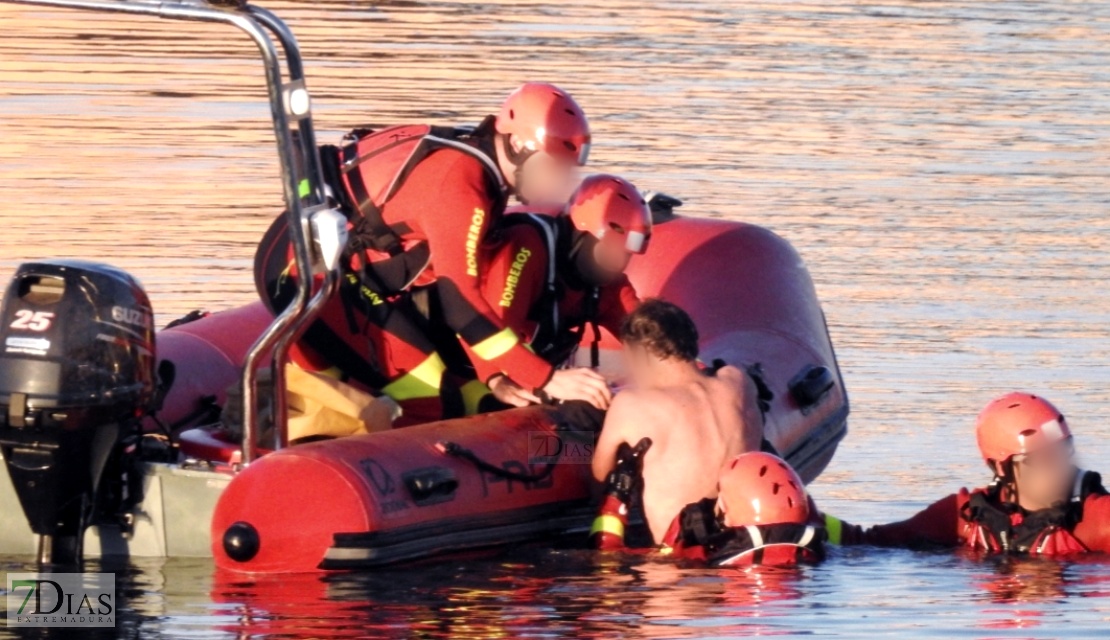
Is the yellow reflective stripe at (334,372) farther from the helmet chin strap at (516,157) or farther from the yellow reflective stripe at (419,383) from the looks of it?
the helmet chin strap at (516,157)

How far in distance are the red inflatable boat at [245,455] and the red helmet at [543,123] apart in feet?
2.49

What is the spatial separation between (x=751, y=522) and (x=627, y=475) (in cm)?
42

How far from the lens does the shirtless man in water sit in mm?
6438

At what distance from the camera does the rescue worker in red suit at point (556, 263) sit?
6832 millimetres

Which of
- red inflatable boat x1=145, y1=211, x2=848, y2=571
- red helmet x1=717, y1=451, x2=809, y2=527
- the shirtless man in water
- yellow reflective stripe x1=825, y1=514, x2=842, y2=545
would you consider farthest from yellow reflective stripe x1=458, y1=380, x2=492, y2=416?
yellow reflective stripe x1=825, y1=514, x2=842, y2=545

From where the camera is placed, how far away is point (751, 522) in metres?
6.27

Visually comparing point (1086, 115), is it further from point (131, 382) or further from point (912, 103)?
point (131, 382)

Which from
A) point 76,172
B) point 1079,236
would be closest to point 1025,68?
point 1079,236

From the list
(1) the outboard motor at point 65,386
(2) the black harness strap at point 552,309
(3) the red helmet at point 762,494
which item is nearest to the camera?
(1) the outboard motor at point 65,386

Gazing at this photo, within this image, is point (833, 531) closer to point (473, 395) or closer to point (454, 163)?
point (473, 395)

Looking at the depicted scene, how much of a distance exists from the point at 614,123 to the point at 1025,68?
13.5ft

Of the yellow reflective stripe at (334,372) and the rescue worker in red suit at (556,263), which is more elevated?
the rescue worker in red suit at (556,263)

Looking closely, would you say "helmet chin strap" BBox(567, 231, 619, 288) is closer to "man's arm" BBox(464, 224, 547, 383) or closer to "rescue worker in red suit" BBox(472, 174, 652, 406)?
"rescue worker in red suit" BBox(472, 174, 652, 406)

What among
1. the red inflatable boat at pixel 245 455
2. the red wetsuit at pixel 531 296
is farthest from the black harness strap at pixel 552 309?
the red inflatable boat at pixel 245 455
